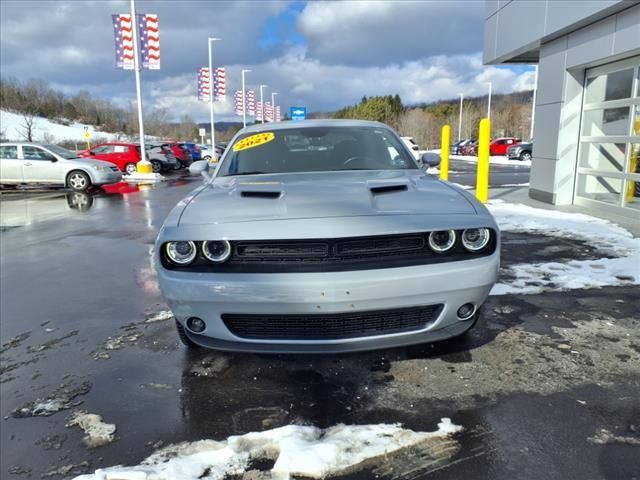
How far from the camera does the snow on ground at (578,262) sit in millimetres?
4723

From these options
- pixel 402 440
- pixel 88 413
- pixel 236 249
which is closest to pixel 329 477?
pixel 402 440

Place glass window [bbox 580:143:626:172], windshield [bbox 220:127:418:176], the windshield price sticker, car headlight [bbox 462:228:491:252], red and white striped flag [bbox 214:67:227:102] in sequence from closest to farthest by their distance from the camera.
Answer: car headlight [bbox 462:228:491:252] → windshield [bbox 220:127:418:176] → the windshield price sticker → glass window [bbox 580:143:626:172] → red and white striped flag [bbox 214:67:227:102]

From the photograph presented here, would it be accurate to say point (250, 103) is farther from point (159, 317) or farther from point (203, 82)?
point (159, 317)

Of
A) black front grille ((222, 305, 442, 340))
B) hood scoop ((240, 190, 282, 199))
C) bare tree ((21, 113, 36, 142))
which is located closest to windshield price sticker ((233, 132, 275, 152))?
hood scoop ((240, 190, 282, 199))

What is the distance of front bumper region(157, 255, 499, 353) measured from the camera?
2.47 meters

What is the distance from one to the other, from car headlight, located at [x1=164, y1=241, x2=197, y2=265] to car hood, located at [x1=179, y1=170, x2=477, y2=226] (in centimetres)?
13

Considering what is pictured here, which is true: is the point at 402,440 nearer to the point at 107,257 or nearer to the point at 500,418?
the point at 500,418

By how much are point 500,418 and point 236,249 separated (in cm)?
165

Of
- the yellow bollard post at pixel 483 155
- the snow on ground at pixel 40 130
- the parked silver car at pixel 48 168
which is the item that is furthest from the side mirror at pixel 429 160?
the snow on ground at pixel 40 130

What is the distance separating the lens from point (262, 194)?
3.02m

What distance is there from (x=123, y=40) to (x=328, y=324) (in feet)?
72.2

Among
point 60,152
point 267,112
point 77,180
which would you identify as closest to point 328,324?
point 77,180

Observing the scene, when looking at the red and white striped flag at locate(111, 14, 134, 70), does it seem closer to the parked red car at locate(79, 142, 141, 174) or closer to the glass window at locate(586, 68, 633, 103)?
the parked red car at locate(79, 142, 141, 174)

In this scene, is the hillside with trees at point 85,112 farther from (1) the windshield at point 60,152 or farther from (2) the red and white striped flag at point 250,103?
(1) the windshield at point 60,152
